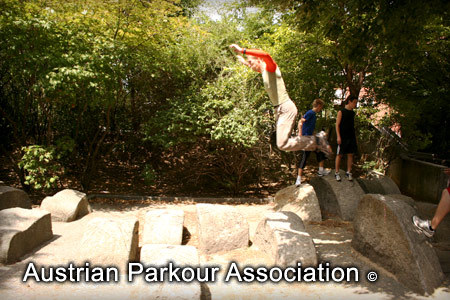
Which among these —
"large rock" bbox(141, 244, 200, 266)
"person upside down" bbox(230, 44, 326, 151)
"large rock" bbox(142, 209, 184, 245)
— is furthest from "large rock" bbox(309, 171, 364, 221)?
"large rock" bbox(141, 244, 200, 266)

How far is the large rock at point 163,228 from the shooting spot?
6559 millimetres

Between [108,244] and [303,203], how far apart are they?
4732mm

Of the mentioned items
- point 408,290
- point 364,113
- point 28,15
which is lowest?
point 408,290

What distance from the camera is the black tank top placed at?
27.2ft

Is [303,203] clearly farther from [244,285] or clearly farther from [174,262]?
[174,262]

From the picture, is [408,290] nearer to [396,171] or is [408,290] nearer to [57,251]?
[57,251]

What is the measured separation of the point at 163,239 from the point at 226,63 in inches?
260

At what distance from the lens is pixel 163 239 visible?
Result: 655 cm

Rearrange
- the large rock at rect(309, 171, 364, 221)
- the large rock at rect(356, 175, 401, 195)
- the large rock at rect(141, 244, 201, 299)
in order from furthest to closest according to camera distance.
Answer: the large rock at rect(356, 175, 401, 195), the large rock at rect(309, 171, 364, 221), the large rock at rect(141, 244, 201, 299)

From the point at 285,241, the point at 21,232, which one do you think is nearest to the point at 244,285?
the point at 285,241

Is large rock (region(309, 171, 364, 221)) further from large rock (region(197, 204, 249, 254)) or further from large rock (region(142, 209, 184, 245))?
large rock (region(142, 209, 184, 245))

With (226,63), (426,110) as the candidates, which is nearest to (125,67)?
(226,63)

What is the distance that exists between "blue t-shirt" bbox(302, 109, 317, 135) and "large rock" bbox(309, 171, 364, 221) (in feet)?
4.92

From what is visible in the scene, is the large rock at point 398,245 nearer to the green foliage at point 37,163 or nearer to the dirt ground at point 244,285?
the dirt ground at point 244,285
